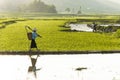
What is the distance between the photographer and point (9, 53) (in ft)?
67.9
